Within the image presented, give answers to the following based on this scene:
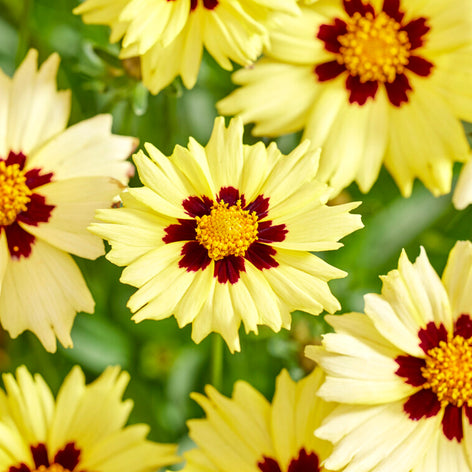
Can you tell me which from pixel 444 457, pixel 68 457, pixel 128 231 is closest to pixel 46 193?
pixel 128 231

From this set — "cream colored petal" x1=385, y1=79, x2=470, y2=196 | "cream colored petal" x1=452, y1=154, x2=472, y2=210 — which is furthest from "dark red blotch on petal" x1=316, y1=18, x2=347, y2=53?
"cream colored petal" x1=452, y1=154, x2=472, y2=210

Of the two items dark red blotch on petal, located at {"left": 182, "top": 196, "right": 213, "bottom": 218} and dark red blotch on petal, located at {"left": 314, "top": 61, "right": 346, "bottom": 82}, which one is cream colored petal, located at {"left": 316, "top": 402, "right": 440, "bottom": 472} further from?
dark red blotch on petal, located at {"left": 314, "top": 61, "right": 346, "bottom": 82}

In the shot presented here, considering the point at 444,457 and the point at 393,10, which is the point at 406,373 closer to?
the point at 444,457

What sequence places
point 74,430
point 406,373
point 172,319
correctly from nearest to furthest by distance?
point 406,373 < point 74,430 < point 172,319

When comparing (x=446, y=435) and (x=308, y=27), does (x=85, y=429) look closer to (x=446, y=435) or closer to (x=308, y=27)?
(x=446, y=435)

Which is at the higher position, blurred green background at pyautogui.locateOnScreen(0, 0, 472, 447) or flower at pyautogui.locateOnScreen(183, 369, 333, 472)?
blurred green background at pyautogui.locateOnScreen(0, 0, 472, 447)

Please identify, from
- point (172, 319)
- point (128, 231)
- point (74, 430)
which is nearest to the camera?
point (128, 231)

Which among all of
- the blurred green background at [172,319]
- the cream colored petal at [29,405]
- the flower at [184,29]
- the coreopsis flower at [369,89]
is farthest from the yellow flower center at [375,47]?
the cream colored petal at [29,405]
